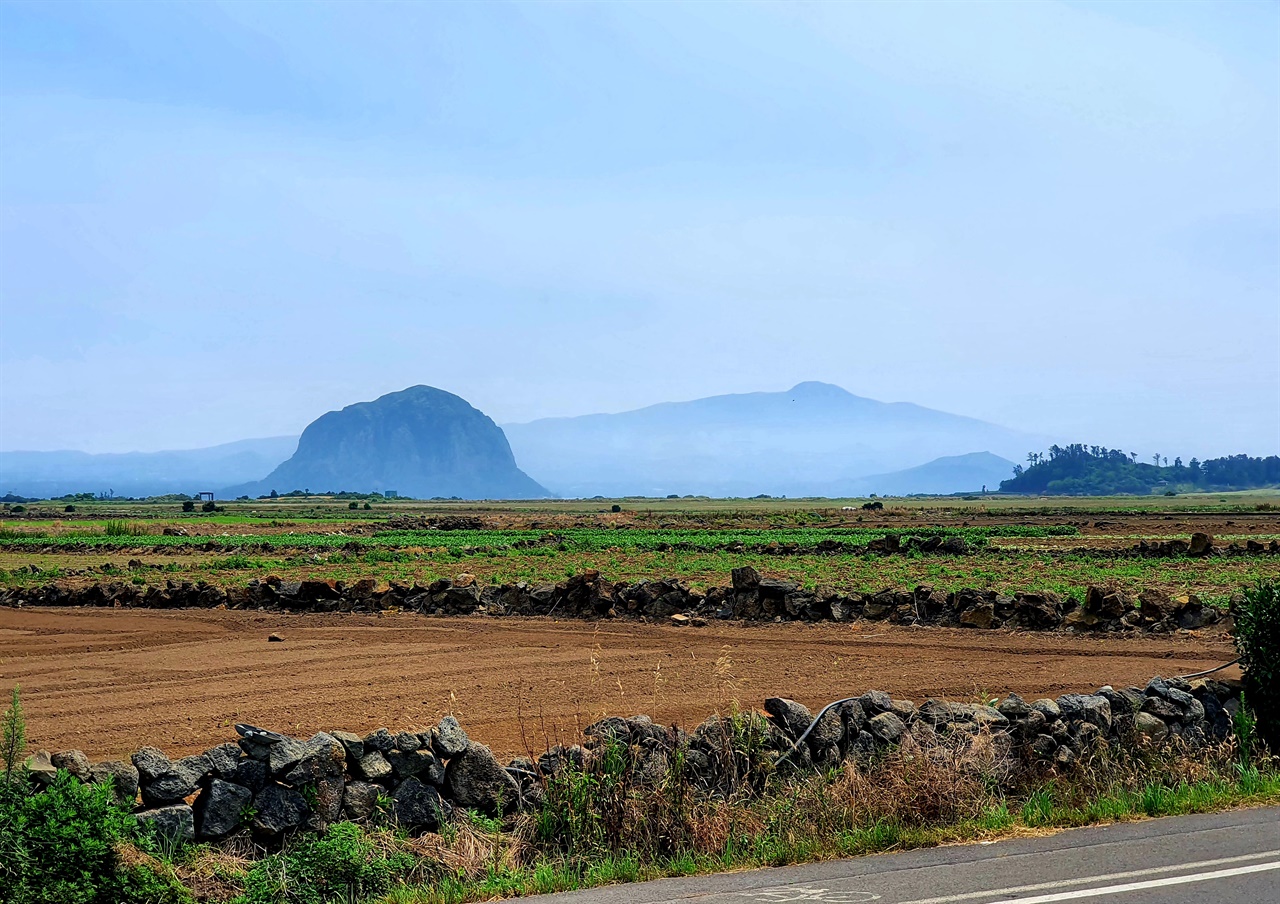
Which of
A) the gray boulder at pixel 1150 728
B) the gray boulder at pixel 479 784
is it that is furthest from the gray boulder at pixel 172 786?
the gray boulder at pixel 1150 728

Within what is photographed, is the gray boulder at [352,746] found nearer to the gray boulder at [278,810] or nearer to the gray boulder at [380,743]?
the gray boulder at [380,743]

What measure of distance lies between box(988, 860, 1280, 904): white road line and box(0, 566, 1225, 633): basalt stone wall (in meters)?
15.5

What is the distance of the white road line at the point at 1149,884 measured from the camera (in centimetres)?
703

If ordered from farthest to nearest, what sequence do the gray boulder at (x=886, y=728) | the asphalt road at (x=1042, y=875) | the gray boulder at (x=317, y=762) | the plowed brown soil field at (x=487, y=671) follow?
the plowed brown soil field at (x=487, y=671)
the gray boulder at (x=886, y=728)
the gray boulder at (x=317, y=762)
the asphalt road at (x=1042, y=875)

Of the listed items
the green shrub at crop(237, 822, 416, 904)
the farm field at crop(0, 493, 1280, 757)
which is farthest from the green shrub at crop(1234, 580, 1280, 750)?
the green shrub at crop(237, 822, 416, 904)

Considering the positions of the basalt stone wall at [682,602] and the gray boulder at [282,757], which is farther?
the basalt stone wall at [682,602]

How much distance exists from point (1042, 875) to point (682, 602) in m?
19.2

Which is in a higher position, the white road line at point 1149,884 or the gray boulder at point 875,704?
the gray boulder at point 875,704

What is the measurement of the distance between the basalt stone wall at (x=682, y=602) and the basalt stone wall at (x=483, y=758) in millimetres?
11661

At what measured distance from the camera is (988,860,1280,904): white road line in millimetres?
7027

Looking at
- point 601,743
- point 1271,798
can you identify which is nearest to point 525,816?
point 601,743

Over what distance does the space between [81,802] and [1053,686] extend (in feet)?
44.6

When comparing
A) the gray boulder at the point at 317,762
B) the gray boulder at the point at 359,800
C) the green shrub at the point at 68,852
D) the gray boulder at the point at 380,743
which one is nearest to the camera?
the green shrub at the point at 68,852

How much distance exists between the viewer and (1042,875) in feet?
24.8
